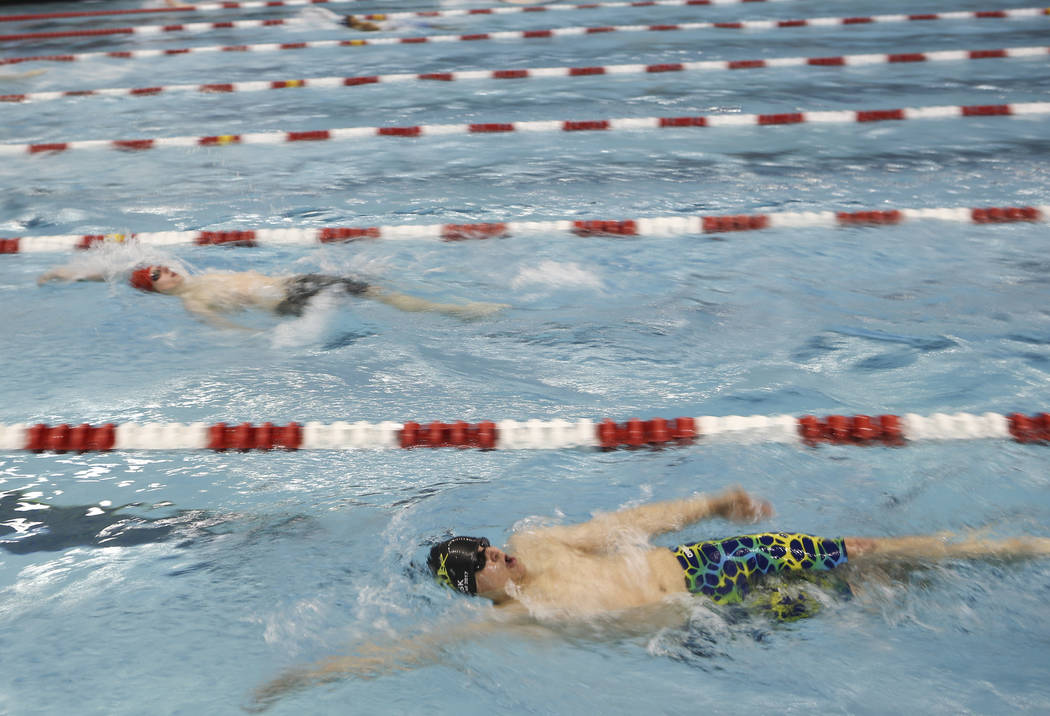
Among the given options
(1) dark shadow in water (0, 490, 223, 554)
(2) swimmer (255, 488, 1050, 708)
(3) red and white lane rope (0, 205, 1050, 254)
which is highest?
(3) red and white lane rope (0, 205, 1050, 254)

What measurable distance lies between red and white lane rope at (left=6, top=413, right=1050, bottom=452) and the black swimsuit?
3.38 feet

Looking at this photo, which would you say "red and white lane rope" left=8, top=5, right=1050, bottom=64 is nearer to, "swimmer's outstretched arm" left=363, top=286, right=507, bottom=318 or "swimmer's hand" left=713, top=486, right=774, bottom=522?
"swimmer's outstretched arm" left=363, top=286, right=507, bottom=318

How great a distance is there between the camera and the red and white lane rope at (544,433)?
3029 mm

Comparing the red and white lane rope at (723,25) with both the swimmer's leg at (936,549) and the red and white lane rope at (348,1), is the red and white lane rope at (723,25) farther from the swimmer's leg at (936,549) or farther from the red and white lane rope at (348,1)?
the swimmer's leg at (936,549)

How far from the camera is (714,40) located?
8.47 m

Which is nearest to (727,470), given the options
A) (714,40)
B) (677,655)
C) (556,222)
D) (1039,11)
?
(677,655)

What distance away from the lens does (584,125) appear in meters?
6.37

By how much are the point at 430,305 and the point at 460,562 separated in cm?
183

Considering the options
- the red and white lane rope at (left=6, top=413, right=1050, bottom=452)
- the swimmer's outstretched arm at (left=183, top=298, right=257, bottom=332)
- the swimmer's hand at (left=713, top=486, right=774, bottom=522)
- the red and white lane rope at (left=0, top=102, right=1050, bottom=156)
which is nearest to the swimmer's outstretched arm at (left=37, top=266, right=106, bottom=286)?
the swimmer's outstretched arm at (left=183, top=298, right=257, bottom=332)

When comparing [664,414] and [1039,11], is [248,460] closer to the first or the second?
[664,414]

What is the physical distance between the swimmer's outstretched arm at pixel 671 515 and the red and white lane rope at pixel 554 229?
218cm

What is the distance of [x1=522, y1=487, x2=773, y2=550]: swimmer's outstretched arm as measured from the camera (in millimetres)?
2719

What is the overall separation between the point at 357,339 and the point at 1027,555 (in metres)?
2.43

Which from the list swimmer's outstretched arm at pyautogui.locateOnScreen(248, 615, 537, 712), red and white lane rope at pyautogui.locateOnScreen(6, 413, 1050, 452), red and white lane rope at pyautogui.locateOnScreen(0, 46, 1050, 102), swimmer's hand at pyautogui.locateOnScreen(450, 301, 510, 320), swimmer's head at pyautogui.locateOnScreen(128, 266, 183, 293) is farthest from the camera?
red and white lane rope at pyautogui.locateOnScreen(0, 46, 1050, 102)
